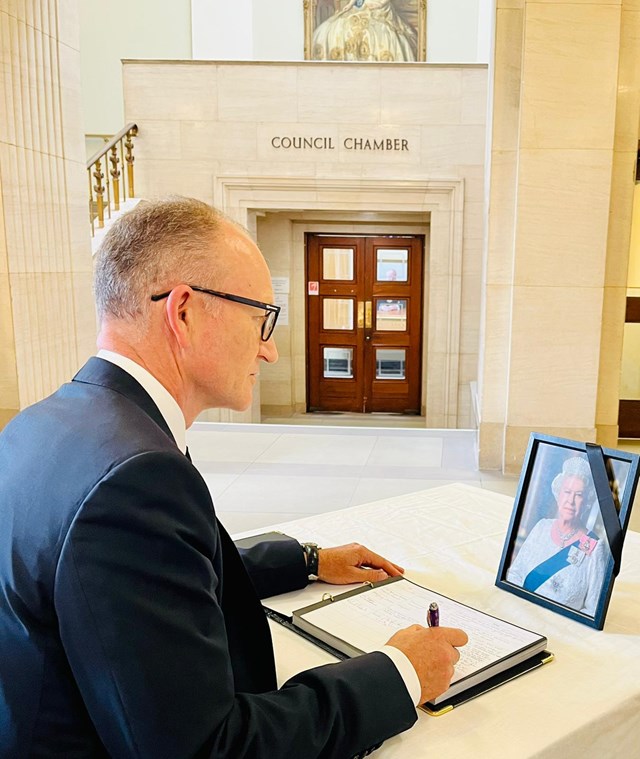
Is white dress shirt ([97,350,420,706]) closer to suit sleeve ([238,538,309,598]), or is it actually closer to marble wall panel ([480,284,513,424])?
suit sleeve ([238,538,309,598])

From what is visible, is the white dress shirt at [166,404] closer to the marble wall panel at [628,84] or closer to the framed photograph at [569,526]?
the framed photograph at [569,526]

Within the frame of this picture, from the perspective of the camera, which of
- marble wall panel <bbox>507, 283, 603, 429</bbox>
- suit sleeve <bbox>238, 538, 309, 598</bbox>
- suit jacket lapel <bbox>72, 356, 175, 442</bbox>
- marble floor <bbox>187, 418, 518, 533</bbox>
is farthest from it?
marble wall panel <bbox>507, 283, 603, 429</bbox>

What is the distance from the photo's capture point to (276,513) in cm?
479

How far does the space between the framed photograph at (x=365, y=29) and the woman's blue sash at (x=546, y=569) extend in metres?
13.3

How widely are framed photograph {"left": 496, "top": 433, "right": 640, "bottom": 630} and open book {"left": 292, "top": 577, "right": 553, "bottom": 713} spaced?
0.63ft

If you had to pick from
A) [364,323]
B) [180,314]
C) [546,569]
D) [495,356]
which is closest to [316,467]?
[495,356]

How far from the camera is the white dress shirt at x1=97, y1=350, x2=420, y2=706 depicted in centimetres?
129

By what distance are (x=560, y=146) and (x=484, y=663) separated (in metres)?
4.62

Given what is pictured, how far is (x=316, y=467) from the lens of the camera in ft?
19.5

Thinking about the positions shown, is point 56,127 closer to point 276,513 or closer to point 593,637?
point 276,513

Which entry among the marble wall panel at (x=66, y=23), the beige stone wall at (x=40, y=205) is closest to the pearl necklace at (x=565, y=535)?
the beige stone wall at (x=40, y=205)

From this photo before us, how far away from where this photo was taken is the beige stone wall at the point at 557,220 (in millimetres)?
5188

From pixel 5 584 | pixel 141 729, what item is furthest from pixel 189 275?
pixel 141 729

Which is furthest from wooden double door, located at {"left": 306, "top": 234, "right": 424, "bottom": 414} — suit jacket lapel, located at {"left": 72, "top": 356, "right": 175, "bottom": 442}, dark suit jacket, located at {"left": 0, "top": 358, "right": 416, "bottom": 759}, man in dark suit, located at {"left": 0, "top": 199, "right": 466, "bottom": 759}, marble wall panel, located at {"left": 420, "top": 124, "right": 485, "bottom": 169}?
dark suit jacket, located at {"left": 0, "top": 358, "right": 416, "bottom": 759}
